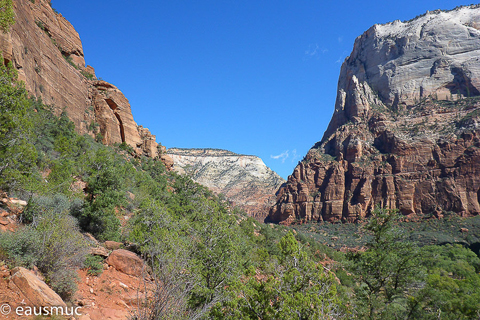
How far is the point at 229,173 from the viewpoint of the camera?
148m

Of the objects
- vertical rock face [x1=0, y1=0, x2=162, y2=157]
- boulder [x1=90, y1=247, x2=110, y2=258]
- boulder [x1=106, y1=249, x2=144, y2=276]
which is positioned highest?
vertical rock face [x1=0, y1=0, x2=162, y2=157]

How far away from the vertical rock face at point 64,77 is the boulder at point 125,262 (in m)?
17.5

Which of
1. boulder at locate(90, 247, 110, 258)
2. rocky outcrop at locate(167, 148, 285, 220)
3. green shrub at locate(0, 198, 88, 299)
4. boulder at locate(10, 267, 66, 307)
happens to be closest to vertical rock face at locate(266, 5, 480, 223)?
rocky outcrop at locate(167, 148, 285, 220)

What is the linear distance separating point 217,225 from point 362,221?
79.9m

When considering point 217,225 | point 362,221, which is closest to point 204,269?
point 217,225

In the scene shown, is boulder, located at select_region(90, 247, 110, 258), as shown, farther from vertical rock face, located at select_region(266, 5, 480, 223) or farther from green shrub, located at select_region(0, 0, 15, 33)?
vertical rock face, located at select_region(266, 5, 480, 223)

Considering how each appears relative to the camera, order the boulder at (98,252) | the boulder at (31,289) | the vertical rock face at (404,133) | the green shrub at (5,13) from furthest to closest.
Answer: the vertical rock face at (404,133)
the boulder at (98,252)
the green shrub at (5,13)
the boulder at (31,289)

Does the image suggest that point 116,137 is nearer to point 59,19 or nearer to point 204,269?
point 59,19

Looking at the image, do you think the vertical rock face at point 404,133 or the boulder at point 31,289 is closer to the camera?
the boulder at point 31,289

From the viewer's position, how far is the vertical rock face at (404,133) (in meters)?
75.0

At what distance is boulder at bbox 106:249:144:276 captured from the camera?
35.0 ft

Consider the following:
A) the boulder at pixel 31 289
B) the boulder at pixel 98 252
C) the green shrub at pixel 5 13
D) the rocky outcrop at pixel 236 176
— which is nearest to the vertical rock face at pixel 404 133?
the rocky outcrop at pixel 236 176

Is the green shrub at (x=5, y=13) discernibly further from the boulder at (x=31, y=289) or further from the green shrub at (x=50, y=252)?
the boulder at (x=31, y=289)

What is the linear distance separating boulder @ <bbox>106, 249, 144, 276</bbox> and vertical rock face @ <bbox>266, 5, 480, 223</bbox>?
78.4 m
